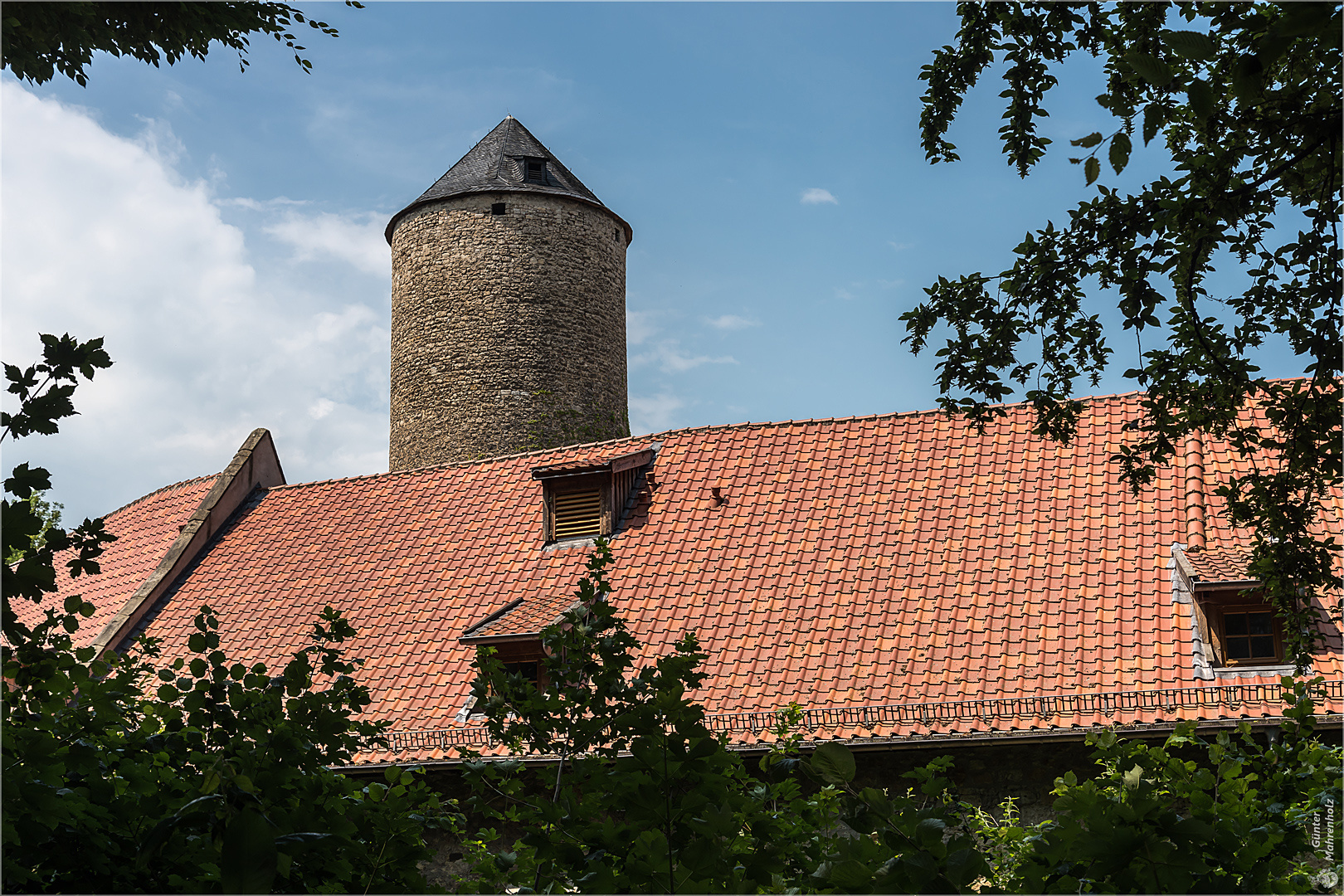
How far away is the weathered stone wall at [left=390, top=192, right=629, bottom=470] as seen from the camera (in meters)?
22.1

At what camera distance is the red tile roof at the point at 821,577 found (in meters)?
8.57

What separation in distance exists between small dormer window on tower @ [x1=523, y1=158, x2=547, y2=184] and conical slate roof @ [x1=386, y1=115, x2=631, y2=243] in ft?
0.07

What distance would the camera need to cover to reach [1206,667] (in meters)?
8.34

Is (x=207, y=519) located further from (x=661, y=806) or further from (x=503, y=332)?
(x=661, y=806)

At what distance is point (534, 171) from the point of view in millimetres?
24172

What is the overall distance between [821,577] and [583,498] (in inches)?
121

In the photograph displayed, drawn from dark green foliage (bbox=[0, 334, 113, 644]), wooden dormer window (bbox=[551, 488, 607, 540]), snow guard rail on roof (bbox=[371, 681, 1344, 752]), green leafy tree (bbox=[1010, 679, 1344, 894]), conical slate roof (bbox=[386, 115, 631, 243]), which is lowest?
green leafy tree (bbox=[1010, 679, 1344, 894])

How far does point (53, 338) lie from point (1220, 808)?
3230 mm

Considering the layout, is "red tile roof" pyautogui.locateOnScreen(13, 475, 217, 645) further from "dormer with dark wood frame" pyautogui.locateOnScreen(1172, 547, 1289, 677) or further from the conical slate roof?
"dormer with dark wood frame" pyautogui.locateOnScreen(1172, 547, 1289, 677)

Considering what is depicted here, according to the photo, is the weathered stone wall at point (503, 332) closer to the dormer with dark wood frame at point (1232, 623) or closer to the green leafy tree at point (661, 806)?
the dormer with dark wood frame at point (1232, 623)

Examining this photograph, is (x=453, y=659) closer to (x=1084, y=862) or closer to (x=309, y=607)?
(x=309, y=607)

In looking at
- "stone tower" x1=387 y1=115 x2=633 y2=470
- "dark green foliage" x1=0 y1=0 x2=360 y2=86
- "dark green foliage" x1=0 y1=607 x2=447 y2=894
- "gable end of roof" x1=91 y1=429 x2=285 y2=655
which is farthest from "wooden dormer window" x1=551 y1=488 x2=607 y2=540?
"stone tower" x1=387 y1=115 x2=633 y2=470

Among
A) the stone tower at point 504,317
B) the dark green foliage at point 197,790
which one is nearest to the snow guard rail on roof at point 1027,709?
the dark green foliage at point 197,790

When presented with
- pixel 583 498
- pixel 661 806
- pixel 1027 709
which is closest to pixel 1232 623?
pixel 1027 709
